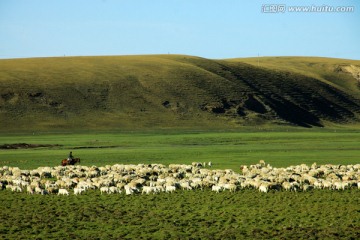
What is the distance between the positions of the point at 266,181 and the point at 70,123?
233ft

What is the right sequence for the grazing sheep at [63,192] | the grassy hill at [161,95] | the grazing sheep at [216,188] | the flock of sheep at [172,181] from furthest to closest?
the grassy hill at [161,95] → the flock of sheep at [172,181] → the grazing sheep at [216,188] → the grazing sheep at [63,192]

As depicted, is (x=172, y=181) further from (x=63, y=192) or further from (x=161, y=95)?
(x=161, y=95)

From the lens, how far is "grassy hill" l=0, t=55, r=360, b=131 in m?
98.9

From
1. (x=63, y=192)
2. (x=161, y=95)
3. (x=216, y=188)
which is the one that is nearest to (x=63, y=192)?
(x=63, y=192)

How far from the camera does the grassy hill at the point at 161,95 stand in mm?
98938

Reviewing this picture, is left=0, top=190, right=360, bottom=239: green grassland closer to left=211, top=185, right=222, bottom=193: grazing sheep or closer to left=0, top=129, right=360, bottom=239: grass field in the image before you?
left=0, top=129, right=360, bottom=239: grass field

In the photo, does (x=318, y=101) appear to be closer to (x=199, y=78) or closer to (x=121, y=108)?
(x=199, y=78)

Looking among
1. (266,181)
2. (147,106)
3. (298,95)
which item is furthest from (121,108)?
(266,181)

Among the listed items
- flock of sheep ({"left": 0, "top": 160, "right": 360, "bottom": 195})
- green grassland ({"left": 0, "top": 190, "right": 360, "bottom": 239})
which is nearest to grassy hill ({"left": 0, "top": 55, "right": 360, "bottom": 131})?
flock of sheep ({"left": 0, "top": 160, "right": 360, "bottom": 195})

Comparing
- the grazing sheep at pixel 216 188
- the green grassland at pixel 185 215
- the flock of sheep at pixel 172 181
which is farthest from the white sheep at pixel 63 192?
the grazing sheep at pixel 216 188

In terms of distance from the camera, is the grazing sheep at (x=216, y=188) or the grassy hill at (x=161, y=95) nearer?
the grazing sheep at (x=216, y=188)

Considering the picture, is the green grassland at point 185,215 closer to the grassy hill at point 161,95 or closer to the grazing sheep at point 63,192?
the grazing sheep at point 63,192

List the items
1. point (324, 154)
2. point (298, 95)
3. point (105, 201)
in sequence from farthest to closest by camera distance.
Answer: point (298, 95)
point (324, 154)
point (105, 201)

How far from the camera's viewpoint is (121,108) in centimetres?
10475
